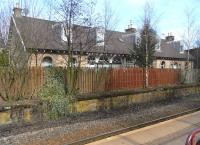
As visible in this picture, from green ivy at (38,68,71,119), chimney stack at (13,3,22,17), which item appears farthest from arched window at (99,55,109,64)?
green ivy at (38,68,71,119)

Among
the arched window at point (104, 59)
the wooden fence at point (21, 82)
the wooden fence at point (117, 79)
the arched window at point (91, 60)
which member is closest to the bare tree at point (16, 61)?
the wooden fence at point (21, 82)

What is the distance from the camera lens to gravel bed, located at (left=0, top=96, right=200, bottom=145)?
11.1 metres

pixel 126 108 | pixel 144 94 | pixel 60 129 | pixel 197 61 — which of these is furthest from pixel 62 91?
pixel 197 61

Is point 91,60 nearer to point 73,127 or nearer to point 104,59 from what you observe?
point 104,59

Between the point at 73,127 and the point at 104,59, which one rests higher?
the point at 104,59

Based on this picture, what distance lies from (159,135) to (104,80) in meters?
11.8

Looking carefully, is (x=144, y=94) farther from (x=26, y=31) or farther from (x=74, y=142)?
(x=74, y=142)

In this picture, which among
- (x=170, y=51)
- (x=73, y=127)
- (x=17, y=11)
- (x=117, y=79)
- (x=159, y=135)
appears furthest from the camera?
(x=170, y=51)

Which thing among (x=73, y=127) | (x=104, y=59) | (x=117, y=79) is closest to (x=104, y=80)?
(x=117, y=79)

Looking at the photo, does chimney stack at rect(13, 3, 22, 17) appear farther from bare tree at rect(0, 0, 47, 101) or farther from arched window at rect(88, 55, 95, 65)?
arched window at rect(88, 55, 95, 65)

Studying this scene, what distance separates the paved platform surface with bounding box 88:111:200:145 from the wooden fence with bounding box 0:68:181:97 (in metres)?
7.81

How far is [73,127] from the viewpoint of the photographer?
13164 millimetres

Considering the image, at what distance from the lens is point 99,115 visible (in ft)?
53.7

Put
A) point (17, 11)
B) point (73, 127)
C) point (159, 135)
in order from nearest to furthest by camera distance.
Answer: point (159, 135), point (73, 127), point (17, 11)
